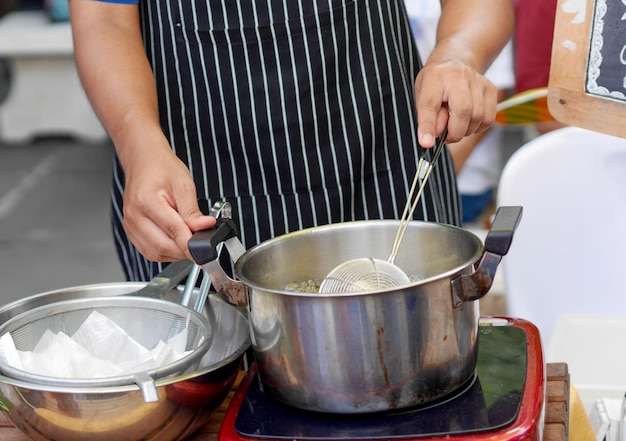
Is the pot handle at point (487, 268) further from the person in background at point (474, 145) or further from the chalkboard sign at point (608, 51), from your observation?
the person in background at point (474, 145)

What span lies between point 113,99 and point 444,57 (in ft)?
1.64

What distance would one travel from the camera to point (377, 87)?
1.51m

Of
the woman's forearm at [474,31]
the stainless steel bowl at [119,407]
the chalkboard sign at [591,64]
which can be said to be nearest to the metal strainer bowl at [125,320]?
the stainless steel bowl at [119,407]

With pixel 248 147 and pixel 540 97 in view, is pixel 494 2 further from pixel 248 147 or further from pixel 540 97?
pixel 540 97

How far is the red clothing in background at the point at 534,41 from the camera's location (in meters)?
2.90

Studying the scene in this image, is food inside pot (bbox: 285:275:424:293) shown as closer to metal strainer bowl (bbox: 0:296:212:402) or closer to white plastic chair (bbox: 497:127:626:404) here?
metal strainer bowl (bbox: 0:296:212:402)

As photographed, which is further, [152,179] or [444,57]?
[444,57]

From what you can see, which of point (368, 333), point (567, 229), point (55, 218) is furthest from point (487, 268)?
point (55, 218)

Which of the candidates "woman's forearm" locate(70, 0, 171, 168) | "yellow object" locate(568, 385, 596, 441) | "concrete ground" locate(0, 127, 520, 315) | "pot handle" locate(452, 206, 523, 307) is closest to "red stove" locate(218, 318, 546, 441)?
"pot handle" locate(452, 206, 523, 307)

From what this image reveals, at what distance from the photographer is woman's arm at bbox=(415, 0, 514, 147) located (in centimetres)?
119

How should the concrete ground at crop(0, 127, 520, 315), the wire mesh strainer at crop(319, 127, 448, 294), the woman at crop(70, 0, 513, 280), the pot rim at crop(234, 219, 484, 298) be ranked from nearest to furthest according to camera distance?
the pot rim at crop(234, 219, 484, 298), the wire mesh strainer at crop(319, 127, 448, 294), the woman at crop(70, 0, 513, 280), the concrete ground at crop(0, 127, 520, 315)

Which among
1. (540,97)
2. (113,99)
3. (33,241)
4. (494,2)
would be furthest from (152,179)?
(33,241)

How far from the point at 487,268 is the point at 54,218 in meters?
4.26

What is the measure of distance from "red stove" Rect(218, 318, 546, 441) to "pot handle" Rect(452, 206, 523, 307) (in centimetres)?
12
